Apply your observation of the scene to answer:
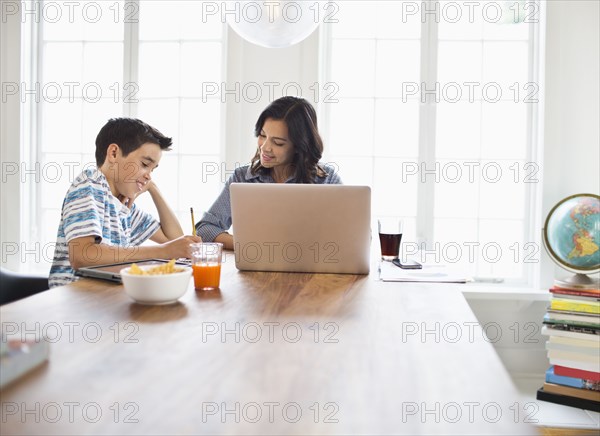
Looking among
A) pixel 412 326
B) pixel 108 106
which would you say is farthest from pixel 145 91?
pixel 412 326

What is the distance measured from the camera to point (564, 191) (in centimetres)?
320

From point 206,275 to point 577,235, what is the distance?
2033mm

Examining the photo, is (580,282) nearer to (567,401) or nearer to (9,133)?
(567,401)

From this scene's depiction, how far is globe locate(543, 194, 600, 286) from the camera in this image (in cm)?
278

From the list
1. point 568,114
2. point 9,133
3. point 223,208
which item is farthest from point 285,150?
point 9,133

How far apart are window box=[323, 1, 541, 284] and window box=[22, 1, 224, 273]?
0.77 meters

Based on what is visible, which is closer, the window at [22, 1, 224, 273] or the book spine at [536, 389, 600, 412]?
the book spine at [536, 389, 600, 412]

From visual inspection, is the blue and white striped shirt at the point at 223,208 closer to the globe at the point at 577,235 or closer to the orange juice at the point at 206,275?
the orange juice at the point at 206,275

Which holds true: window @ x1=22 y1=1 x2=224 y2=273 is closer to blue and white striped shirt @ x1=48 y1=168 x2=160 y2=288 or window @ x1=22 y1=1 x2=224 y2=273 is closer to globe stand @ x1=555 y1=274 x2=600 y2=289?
blue and white striped shirt @ x1=48 y1=168 x2=160 y2=288

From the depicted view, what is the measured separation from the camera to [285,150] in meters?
2.56

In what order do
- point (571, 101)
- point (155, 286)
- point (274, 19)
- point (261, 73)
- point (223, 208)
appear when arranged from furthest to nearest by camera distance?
point (261, 73) → point (571, 101) → point (223, 208) → point (274, 19) → point (155, 286)

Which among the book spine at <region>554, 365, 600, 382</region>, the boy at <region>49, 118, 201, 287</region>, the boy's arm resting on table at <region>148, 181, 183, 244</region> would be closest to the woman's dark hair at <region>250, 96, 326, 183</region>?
the boy's arm resting on table at <region>148, 181, 183, 244</region>

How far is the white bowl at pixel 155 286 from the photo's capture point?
1222 millimetres

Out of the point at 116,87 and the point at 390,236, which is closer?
the point at 390,236
